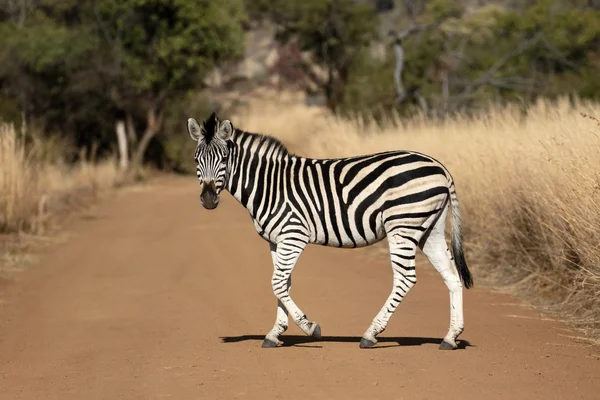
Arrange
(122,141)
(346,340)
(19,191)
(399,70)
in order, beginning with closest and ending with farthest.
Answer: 1. (346,340)
2. (19,191)
3. (122,141)
4. (399,70)

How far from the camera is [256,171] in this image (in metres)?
8.47

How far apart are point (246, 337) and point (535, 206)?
3.71 m

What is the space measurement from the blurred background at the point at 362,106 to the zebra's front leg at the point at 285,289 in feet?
7.76

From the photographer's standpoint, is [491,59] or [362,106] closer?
[362,106]

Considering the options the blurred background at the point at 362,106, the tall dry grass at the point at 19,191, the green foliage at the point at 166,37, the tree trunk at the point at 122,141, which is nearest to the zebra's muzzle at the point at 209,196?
the blurred background at the point at 362,106

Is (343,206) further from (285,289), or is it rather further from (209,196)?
(209,196)

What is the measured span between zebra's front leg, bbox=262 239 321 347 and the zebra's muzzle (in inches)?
24.1

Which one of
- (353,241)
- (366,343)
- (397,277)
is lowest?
(366,343)

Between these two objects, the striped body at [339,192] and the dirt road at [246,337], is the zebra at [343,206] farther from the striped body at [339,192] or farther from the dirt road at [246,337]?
the dirt road at [246,337]

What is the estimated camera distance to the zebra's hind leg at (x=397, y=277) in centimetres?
796

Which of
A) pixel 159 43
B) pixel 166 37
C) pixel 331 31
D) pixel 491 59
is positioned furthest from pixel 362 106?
pixel 331 31

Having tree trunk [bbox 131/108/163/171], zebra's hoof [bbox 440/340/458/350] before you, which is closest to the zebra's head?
zebra's hoof [bbox 440/340/458/350]

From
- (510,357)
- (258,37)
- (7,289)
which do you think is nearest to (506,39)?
(7,289)

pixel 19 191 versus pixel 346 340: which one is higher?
pixel 19 191
